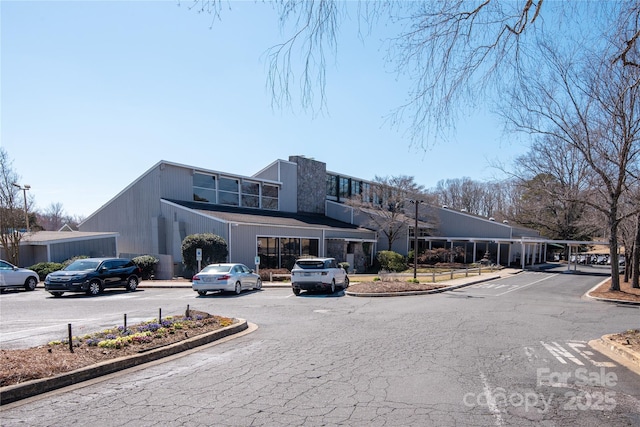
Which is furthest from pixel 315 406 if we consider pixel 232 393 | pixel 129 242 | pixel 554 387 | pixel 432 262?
pixel 432 262

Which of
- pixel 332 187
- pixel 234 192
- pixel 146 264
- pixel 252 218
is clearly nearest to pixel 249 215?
pixel 252 218

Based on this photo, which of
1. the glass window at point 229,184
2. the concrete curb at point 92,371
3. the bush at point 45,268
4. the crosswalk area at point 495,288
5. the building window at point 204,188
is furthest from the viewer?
the glass window at point 229,184

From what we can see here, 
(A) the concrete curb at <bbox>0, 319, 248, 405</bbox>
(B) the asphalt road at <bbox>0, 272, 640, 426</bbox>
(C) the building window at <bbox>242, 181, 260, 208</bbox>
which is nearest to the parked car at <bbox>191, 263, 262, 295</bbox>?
(B) the asphalt road at <bbox>0, 272, 640, 426</bbox>

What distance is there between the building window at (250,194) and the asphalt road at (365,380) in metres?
25.7

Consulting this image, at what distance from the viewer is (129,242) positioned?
33656mm

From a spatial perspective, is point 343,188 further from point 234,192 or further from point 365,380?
point 365,380

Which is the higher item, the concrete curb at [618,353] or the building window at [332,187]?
the building window at [332,187]

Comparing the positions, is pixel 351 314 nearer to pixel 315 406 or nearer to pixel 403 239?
pixel 315 406

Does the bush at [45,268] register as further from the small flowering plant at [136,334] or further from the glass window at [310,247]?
the small flowering plant at [136,334]

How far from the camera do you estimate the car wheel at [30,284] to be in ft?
68.3

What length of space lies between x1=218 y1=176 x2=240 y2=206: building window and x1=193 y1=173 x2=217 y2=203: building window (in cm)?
62

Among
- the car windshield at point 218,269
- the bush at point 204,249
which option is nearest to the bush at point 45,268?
the bush at point 204,249

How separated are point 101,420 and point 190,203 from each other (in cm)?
2880

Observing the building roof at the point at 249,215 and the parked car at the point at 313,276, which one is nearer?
the parked car at the point at 313,276
